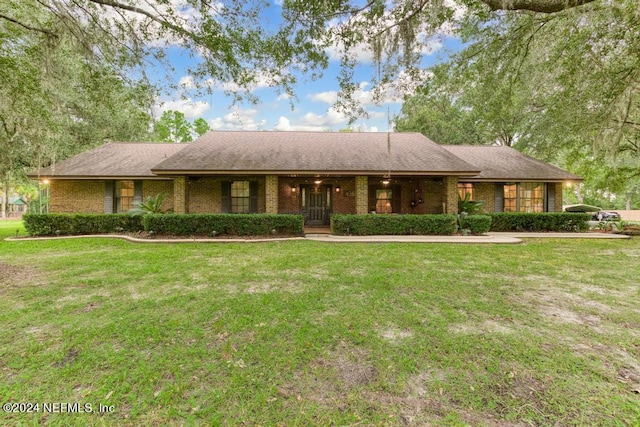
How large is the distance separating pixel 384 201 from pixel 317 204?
335 cm

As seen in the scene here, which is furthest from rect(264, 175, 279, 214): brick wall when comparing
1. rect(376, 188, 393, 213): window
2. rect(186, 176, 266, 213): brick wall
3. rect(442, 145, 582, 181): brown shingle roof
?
rect(442, 145, 582, 181): brown shingle roof

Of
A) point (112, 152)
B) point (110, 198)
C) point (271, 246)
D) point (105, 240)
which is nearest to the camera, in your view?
point (271, 246)

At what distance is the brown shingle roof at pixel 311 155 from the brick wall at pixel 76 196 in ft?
14.9

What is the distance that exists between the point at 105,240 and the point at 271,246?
5.89 metres

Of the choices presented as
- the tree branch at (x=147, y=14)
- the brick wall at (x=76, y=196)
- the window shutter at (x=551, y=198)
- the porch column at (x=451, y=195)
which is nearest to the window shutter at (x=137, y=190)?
the brick wall at (x=76, y=196)

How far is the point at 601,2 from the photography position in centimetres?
500

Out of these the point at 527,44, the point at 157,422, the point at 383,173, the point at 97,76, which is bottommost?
the point at 157,422

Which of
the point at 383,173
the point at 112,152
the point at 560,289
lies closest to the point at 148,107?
the point at 383,173

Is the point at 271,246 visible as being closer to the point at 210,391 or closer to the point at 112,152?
the point at 210,391

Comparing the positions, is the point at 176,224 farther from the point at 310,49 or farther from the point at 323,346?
the point at 323,346

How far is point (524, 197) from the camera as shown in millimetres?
13750

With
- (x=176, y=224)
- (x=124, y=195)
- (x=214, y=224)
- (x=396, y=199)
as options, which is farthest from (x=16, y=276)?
(x=396, y=199)

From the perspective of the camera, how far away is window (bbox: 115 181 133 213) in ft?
42.3

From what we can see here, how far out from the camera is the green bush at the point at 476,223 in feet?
35.3
